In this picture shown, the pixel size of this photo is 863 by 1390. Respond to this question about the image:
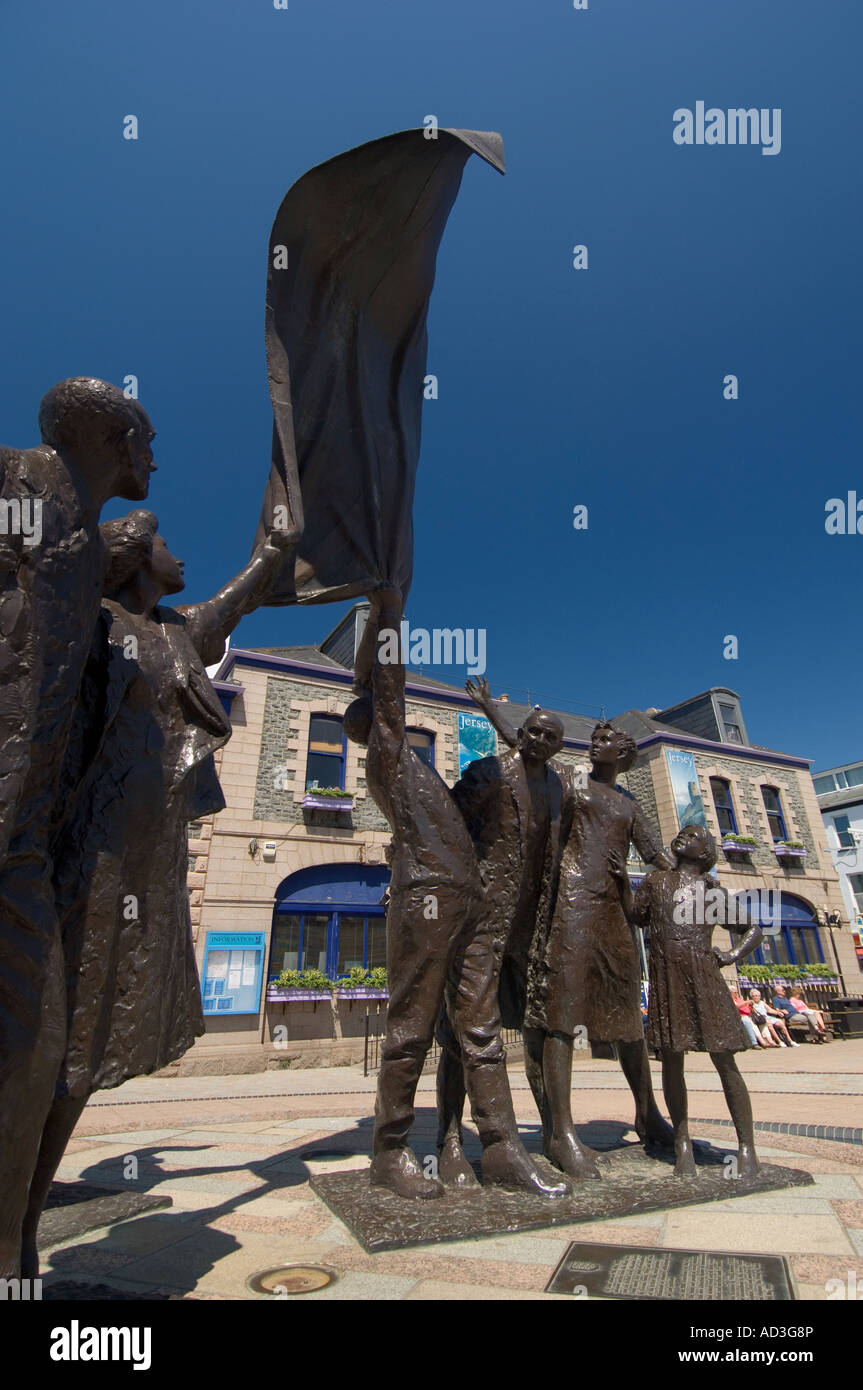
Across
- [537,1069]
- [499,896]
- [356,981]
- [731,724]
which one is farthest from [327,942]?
[731,724]

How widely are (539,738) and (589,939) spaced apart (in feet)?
3.89

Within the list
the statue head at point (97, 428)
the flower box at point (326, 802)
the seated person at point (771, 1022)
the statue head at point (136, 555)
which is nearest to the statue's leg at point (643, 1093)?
the statue head at point (136, 555)

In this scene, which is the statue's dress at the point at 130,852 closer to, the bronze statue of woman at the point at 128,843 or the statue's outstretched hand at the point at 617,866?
Result: the bronze statue of woman at the point at 128,843

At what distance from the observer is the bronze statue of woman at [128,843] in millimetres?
2000

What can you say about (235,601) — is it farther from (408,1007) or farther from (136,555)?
(408,1007)

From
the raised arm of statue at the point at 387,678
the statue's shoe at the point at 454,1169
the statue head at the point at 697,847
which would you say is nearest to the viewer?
the statue's shoe at the point at 454,1169

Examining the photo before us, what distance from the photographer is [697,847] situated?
4.40 metres

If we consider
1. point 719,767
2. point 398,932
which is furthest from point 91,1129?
point 719,767

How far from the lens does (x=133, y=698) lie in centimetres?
234

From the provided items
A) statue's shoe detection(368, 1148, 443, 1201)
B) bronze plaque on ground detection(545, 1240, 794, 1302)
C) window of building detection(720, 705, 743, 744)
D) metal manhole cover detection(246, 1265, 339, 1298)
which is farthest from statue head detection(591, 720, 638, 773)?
window of building detection(720, 705, 743, 744)

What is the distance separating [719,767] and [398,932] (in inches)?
831

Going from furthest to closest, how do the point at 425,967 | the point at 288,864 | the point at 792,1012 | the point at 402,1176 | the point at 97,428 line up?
the point at 792,1012, the point at 288,864, the point at 425,967, the point at 402,1176, the point at 97,428

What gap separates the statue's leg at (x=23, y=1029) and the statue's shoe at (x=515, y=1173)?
7.85ft

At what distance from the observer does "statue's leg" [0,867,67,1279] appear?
5.51ft
